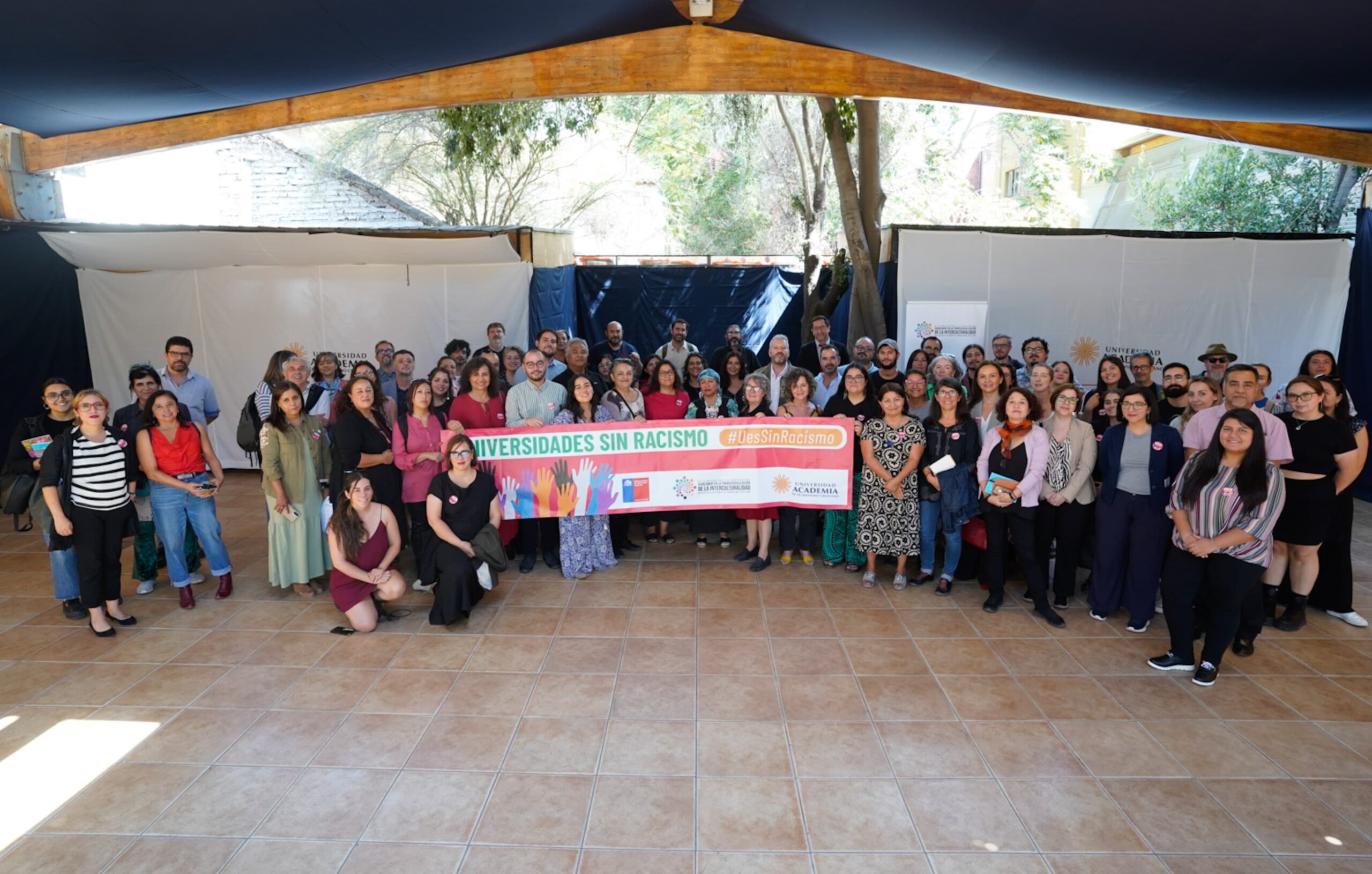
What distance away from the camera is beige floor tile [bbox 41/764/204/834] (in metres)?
2.99

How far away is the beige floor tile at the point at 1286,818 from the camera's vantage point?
2865 millimetres

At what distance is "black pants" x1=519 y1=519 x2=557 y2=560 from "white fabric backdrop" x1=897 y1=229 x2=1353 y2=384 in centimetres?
433

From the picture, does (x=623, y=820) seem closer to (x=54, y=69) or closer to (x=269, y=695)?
(x=269, y=695)

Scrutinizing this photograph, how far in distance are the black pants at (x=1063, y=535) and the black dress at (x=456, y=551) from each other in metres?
3.38

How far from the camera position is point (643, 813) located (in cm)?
305

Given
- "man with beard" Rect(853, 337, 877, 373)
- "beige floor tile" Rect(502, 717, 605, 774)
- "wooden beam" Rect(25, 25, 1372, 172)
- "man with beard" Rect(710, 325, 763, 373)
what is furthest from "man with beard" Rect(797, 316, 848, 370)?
"beige floor tile" Rect(502, 717, 605, 774)

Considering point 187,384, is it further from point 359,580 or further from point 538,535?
point 538,535

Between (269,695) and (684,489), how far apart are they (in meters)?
2.82

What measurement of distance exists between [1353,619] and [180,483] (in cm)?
718

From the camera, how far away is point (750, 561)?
581 cm

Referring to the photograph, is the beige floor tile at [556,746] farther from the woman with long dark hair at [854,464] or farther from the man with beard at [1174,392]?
the man with beard at [1174,392]

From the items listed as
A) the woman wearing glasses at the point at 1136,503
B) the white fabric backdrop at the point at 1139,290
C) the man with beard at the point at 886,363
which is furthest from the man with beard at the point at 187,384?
the white fabric backdrop at the point at 1139,290

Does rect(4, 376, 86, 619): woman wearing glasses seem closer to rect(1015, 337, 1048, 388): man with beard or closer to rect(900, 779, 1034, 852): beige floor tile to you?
rect(900, 779, 1034, 852): beige floor tile

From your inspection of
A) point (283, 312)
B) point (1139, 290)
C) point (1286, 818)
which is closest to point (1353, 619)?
point (1286, 818)
